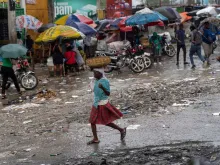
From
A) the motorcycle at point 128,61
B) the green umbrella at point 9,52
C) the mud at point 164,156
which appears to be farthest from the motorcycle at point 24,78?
the mud at point 164,156

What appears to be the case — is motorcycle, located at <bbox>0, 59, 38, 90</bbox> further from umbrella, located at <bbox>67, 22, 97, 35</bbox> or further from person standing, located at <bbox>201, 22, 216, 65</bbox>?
person standing, located at <bbox>201, 22, 216, 65</bbox>

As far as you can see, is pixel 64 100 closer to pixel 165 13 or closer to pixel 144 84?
pixel 144 84

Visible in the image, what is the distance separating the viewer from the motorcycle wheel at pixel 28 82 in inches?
531

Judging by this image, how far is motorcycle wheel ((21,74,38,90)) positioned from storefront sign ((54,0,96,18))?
12957 millimetres

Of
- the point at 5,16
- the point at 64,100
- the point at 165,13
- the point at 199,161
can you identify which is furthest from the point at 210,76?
the point at 5,16

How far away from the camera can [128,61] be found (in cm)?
1620

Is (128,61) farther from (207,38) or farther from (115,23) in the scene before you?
(115,23)

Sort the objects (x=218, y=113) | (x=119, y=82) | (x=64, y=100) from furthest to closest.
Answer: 1. (x=119, y=82)
2. (x=64, y=100)
3. (x=218, y=113)

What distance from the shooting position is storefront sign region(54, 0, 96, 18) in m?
26.5

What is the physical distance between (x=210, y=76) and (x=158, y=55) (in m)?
5.16

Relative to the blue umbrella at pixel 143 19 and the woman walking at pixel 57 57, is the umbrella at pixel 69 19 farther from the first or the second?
Answer: the woman walking at pixel 57 57

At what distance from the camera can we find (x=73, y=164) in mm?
6074

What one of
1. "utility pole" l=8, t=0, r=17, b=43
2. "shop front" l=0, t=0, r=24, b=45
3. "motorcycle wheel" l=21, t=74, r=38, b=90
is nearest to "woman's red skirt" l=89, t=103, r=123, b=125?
"motorcycle wheel" l=21, t=74, r=38, b=90

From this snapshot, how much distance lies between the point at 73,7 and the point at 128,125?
19.8 meters
